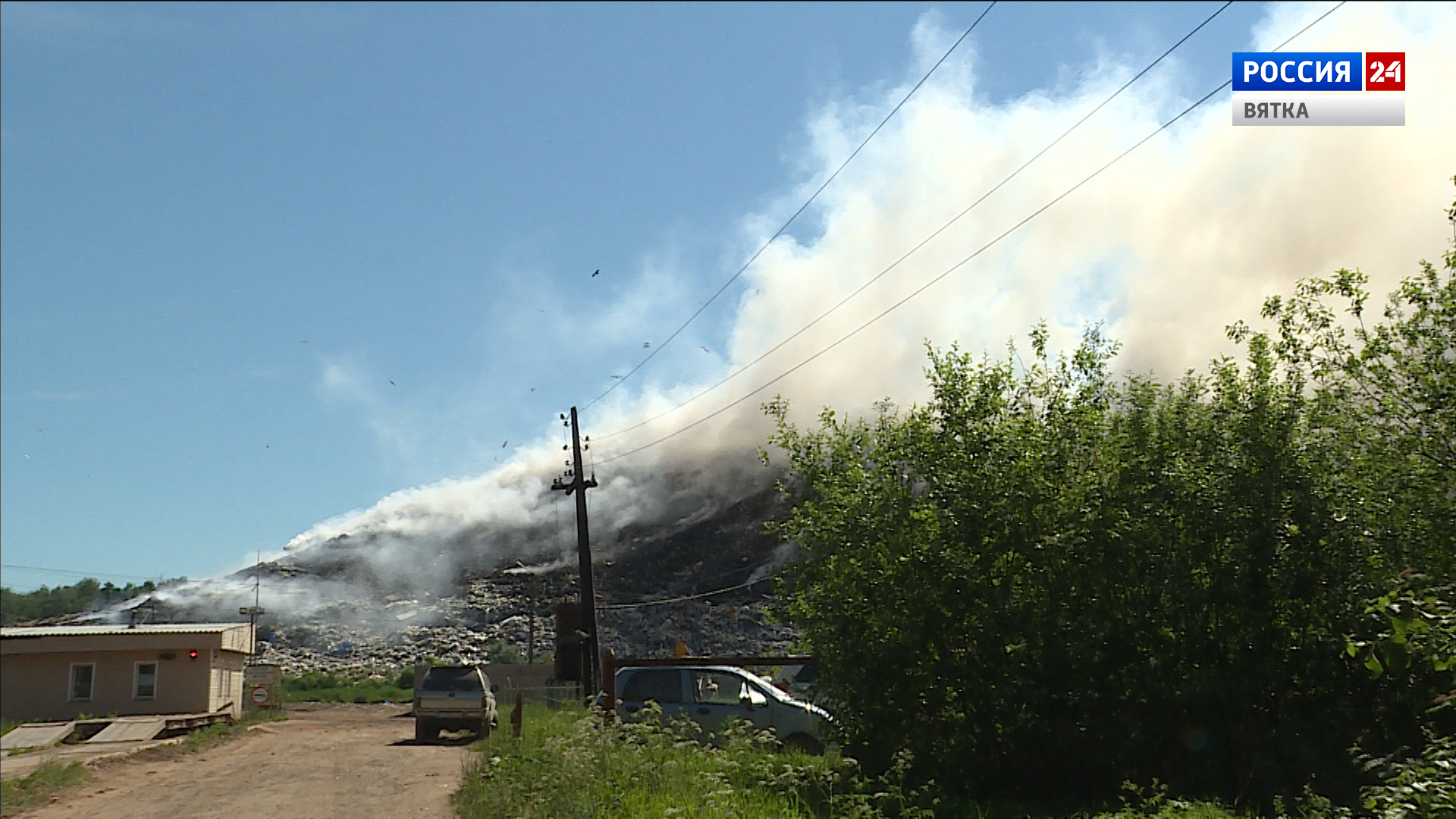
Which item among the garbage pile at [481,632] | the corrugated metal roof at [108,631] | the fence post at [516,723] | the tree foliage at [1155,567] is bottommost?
the garbage pile at [481,632]

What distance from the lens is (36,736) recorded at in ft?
87.1

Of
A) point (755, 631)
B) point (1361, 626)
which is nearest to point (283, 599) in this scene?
point (755, 631)

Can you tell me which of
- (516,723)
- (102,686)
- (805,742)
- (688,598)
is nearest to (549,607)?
(688,598)

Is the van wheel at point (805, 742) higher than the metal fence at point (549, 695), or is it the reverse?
the van wheel at point (805, 742)

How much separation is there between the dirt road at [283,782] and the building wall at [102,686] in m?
8.05

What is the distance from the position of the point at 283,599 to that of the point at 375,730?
9364cm

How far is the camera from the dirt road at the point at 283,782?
13484 millimetres

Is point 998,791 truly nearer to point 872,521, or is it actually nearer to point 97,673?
point 872,521

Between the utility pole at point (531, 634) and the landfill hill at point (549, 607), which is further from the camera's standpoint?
the landfill hill at point (549, 607)

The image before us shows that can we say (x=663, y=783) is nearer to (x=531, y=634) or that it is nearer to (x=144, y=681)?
(x=144, y=681)

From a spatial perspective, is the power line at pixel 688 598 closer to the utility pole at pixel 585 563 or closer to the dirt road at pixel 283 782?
the utility pole at pixel 585 563

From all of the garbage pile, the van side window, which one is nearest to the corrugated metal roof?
the van side window

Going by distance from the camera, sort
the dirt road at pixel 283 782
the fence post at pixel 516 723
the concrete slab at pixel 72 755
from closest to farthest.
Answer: the dirt road at pixel 283 782 < the concrete slab at pixel 72 755 < the fence post at pixel 516 723

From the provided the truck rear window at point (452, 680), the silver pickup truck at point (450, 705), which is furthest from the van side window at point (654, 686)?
the truck rear window at point (452, 680)
